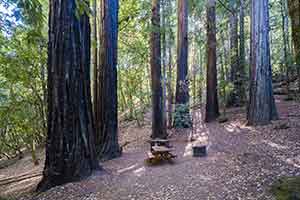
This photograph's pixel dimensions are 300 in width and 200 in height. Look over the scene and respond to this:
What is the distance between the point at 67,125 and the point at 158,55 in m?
5.60

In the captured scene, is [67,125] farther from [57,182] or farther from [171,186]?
[171,186]

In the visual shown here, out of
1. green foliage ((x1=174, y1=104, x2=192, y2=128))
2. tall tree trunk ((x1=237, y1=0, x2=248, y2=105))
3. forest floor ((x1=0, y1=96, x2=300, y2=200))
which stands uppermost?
tall tree trunk ((x1=237, y1=0, x2=248, y2=105))

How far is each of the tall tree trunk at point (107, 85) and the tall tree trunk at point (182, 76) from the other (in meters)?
4.51

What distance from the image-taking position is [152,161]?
25.8ft

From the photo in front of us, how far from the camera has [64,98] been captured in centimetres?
624

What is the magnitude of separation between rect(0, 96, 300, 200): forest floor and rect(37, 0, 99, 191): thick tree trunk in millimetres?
415

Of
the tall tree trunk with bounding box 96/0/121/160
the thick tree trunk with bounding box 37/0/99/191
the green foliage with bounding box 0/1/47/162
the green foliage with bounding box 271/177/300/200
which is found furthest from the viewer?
the green foliage with bounding box 0/1/47/162

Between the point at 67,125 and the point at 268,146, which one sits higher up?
the point at 67,125

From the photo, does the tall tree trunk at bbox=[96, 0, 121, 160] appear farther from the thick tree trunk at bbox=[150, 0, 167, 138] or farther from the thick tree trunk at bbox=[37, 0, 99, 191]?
the thick tree trunk at bbox=[150, 0, 167, 138]

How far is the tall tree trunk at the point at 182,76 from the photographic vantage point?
12.8 m

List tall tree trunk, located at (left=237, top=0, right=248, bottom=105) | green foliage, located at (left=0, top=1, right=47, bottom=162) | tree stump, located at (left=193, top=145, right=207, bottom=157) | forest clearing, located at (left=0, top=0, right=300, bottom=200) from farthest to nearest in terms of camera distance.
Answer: tall tree trunk, located at (left=237, top=0, right=248, bottom=105) < green foliage, located at (left=0, top=1, right=47, bottom=162) < tree stump, located at (left=193, top=145, right=207, bottom=157) < forest clearing, located at (left=0, top=0, right=300, bottom=200)

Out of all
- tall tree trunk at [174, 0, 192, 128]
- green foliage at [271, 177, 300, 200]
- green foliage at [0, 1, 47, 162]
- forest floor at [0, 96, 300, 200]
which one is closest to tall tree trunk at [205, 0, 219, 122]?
tall tree trunk at [174, 0, 192, 128]

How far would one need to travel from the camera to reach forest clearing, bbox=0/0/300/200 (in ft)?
18.0

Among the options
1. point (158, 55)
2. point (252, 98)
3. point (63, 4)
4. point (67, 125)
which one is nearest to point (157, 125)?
point (158, 55)
